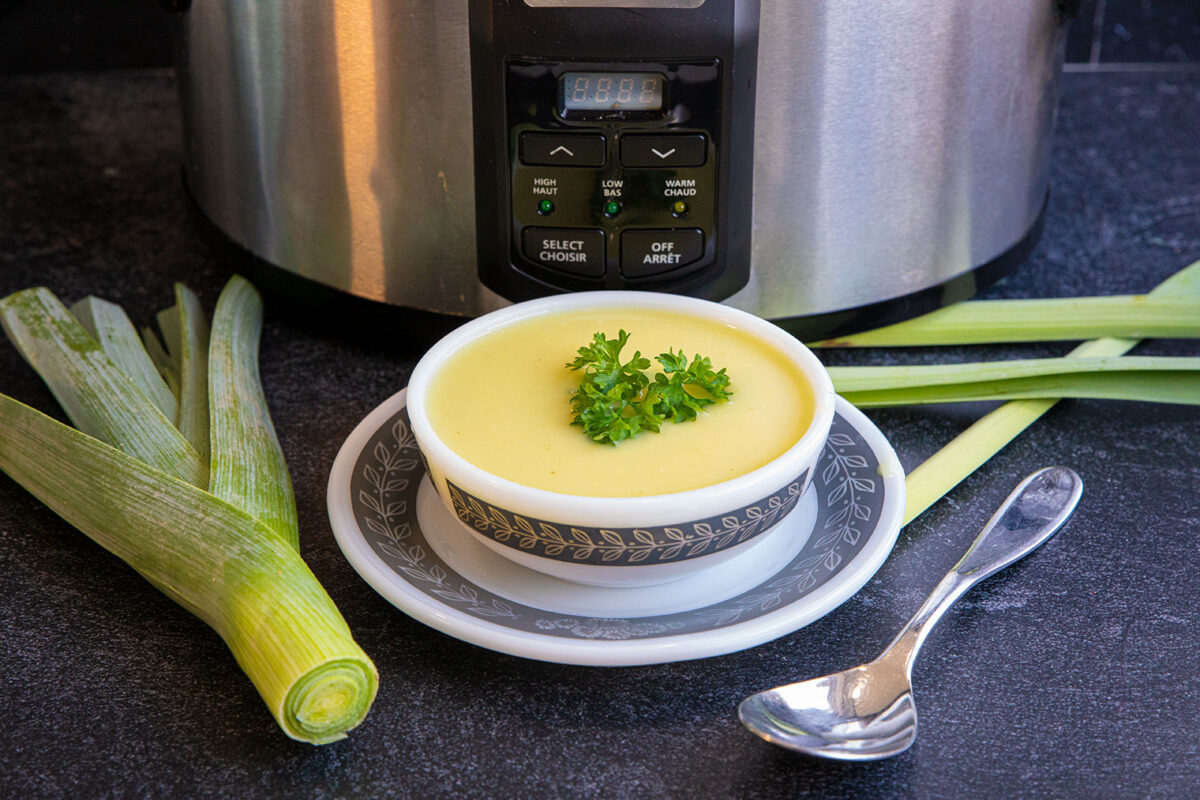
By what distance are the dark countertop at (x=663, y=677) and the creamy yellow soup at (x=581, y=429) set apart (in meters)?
0.09

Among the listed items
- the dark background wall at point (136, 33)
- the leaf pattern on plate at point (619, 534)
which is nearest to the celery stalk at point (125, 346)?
the leaf pattern on plate at point (619, 534)

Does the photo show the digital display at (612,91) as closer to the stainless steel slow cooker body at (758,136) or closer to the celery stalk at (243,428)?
the stainless steel slow cooker body at (758,136)

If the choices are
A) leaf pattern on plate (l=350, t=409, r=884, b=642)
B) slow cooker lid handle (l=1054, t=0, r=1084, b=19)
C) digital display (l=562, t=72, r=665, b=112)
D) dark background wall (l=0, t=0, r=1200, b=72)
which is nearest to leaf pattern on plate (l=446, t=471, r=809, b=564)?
leaf pattern on plate (l=350, t=409, r=884, b=642)

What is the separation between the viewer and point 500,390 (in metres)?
0.60

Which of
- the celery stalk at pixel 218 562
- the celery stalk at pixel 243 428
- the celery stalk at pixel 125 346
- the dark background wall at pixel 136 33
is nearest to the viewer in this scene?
the celery stalk at pixel 218 562

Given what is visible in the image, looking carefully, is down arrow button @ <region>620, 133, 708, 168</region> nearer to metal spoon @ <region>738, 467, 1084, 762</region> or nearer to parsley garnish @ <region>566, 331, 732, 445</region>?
parsley garnish @ <region>566, 331, 732, 445</region>

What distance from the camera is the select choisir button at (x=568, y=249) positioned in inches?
26.6

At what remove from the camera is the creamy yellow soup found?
54cm

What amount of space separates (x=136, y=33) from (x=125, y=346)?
661 millimetres

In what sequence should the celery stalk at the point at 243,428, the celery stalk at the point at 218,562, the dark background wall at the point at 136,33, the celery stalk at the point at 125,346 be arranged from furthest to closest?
the dark background wall at the point at 136,33, the celery stalk at the point at 125,346, the celery stalk at the point at 243,428, the celery stalk at the point at 218,562

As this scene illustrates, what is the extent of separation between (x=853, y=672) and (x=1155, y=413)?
34cm

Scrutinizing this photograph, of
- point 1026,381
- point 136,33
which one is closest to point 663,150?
point 1026,381

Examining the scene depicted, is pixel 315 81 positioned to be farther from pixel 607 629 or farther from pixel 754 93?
pixel 607 629

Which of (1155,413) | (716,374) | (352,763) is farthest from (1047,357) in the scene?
(352,763)
